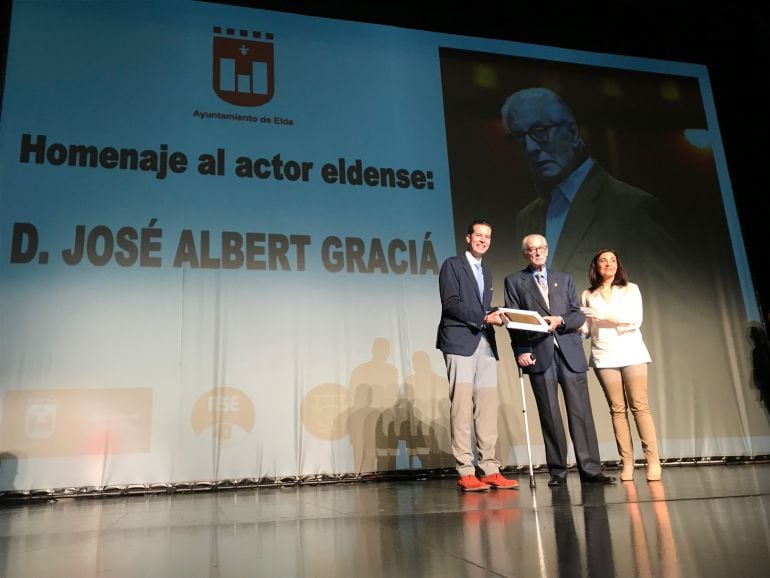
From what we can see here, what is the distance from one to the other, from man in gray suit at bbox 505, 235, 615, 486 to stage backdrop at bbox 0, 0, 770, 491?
4.47ft

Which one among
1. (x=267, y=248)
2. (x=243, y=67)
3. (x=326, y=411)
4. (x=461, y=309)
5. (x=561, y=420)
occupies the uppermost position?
(x=243, y=67)

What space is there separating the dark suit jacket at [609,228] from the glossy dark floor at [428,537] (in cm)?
248

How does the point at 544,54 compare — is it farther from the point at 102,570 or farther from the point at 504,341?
the point at 102,570

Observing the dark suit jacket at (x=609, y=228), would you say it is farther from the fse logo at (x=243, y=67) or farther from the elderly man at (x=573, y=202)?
the fse logo at (x=243, y=67)

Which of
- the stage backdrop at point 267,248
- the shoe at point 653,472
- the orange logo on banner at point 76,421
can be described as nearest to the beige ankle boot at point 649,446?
the shoe at point 653,472

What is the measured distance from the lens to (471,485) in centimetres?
279

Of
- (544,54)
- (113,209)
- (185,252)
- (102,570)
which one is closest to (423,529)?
(102,570)

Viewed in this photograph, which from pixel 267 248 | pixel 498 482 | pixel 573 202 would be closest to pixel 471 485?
pixel 498 482

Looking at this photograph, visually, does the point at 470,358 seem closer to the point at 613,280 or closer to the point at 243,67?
the point at 613,280

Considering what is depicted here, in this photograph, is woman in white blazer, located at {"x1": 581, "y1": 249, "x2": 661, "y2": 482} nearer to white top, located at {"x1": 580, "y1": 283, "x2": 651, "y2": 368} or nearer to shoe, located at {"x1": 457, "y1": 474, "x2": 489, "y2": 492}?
white top, located at {"x1": 580, "y1": 283, "x2": 651, "y2": 368}

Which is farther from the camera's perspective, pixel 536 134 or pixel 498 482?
pixel 536 134

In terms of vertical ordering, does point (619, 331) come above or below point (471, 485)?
above

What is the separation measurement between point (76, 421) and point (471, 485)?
2.38 m

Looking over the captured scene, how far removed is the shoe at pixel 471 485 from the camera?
2.78 m
